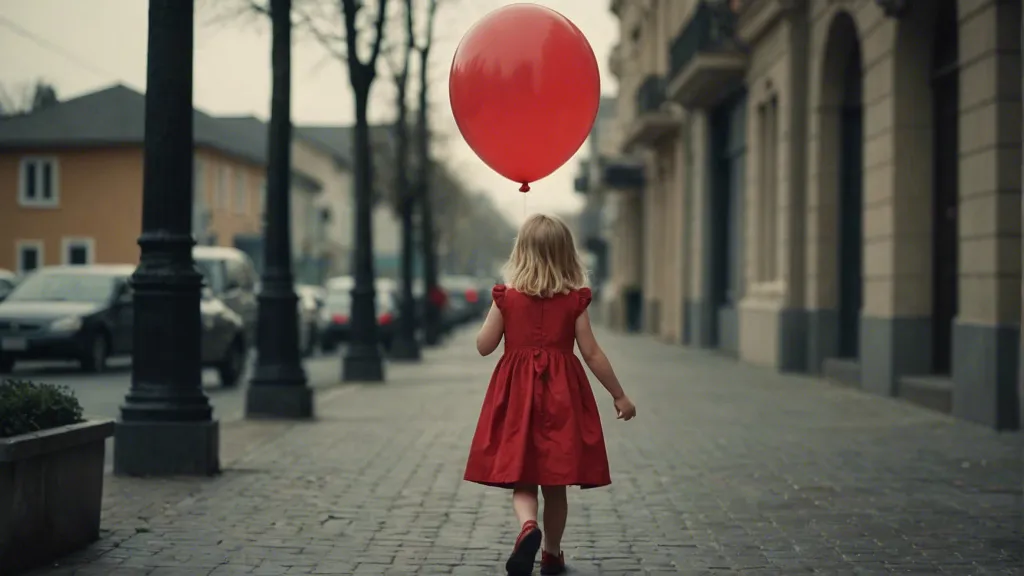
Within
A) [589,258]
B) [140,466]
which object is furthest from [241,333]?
[589,258]

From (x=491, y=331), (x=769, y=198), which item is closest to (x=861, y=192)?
(x=769, y=198)

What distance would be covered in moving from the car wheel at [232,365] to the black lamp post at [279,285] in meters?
5.70

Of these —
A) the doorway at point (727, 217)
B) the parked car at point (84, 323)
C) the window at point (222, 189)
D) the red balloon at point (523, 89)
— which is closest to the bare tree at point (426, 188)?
the window at point (222, 189)

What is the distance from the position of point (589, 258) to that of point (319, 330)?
183 ft

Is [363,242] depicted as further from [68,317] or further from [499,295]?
[499,295]

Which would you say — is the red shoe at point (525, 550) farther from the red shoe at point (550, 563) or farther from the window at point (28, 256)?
the window at point (28, 256)

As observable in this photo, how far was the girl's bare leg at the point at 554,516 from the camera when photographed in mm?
6195

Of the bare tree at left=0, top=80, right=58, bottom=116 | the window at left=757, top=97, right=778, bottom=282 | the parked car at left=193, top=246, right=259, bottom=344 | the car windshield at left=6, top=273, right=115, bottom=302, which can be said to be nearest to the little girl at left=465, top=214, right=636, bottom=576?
the bare tree at left=0, top=80, right=58, bottom=116

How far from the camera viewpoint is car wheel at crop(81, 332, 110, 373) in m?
19.1

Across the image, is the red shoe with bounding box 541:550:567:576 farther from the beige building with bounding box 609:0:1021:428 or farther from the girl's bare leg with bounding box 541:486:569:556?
the beige building with bounding box 609:0:1021:428

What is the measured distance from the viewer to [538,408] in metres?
6.09

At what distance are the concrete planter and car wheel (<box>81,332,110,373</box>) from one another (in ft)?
41.7

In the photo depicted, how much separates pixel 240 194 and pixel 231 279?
583 inches

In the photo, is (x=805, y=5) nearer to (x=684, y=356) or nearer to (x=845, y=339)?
(x=845, y=339)
